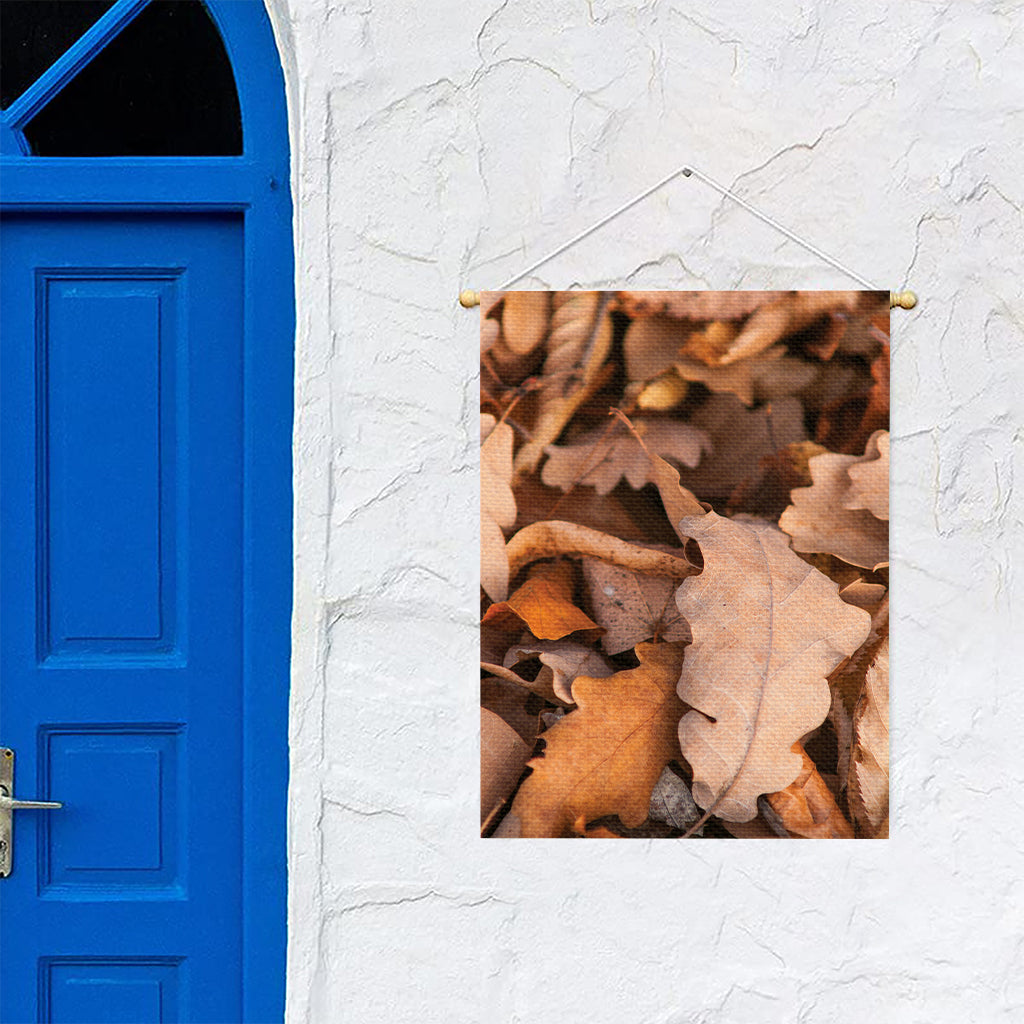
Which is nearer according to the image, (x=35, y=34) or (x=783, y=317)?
(x=783, y=317)

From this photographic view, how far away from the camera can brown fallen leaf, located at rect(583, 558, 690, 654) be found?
1.86 meters

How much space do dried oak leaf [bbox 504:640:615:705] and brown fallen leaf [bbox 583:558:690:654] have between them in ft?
0.10

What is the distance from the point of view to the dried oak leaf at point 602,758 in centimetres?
185

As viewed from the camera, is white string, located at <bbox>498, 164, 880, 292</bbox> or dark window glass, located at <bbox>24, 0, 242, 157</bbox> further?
dark window glass, located at <bbox>24, 0, 242, 157</bbox>

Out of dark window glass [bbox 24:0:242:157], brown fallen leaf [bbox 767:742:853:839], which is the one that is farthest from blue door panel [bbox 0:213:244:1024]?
brown fallen leaf [bbox 767:742:853:839]

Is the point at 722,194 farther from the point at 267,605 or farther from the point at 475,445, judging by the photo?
the point at 267,605

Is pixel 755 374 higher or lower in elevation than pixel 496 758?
higher

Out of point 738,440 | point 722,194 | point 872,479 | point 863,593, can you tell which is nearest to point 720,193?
point 722,194

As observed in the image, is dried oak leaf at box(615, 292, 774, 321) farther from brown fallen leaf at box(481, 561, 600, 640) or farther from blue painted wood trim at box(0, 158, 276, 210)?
blue painted wood trim at box(0, 158, 276, 210)

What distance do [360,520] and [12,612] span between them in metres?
0.63

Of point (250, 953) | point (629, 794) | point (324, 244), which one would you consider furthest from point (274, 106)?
point (250, 953)

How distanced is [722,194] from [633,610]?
0.67 metres

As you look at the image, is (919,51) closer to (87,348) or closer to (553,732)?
(553,732)

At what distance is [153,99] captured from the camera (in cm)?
198
